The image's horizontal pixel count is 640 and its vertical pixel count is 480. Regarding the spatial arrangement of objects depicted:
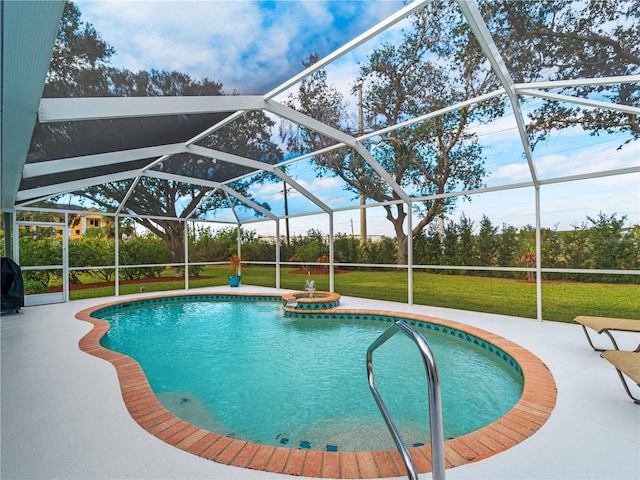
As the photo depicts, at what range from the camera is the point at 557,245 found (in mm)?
11031

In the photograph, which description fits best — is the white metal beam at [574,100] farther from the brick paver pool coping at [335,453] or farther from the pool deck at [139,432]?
the brick paver pool coping at [335,453]

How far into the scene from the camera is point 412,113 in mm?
6172

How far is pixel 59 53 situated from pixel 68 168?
4376mm

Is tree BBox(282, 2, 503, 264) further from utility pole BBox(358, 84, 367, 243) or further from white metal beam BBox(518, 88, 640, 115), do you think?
white metal beam BBox(518, 88, 640, 115)

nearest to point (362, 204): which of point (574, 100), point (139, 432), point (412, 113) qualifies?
point (412, 113)

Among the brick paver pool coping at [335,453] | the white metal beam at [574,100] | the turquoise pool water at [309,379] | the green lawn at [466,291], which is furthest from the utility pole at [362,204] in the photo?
the brick paver pool coping at [335,453]

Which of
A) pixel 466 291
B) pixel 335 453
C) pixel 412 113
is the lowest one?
pixel 466 291

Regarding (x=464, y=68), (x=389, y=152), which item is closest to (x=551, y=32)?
(x=464, y=68)

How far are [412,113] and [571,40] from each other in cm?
255

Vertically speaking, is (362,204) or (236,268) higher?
(362,204)

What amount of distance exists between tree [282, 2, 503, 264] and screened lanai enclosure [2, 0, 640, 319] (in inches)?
1.4

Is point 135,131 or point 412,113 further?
point 412,113

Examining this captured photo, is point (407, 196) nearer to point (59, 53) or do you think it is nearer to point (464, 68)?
point (464, 68)

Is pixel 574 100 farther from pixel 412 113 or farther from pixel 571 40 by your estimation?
pixel 412 113
